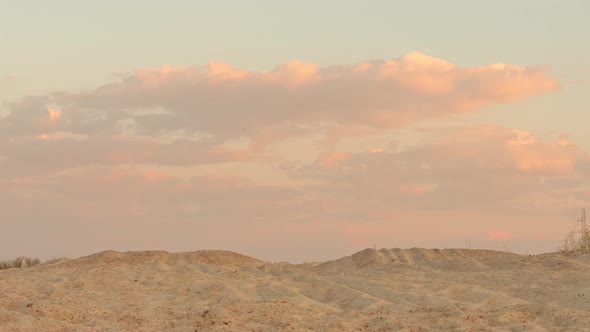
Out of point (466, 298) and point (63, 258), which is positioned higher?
point (63, 258)

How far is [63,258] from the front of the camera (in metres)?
20.7

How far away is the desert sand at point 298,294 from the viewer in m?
10.6

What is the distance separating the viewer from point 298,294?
43.7ft

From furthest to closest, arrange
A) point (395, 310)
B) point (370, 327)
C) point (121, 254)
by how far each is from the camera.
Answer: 1. point (121, 254)
2. point (395, 310)
3. point (370, 327)

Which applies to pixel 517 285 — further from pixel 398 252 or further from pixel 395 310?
pixel 398 252

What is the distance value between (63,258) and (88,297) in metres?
7.99

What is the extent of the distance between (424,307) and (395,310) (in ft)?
1.80

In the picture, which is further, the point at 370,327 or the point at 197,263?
the point at 197,263

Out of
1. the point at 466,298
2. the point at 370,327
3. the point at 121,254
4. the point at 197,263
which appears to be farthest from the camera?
the point at 121,254

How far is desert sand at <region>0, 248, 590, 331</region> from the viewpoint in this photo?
10.6m

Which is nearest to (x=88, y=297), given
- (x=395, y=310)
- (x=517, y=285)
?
(x=395, y=310)

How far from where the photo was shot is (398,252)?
20297 mm

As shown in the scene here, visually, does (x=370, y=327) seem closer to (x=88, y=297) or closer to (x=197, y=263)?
(x=88, y=297)

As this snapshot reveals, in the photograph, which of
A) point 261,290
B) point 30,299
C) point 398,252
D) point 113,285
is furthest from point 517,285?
point 30,299
